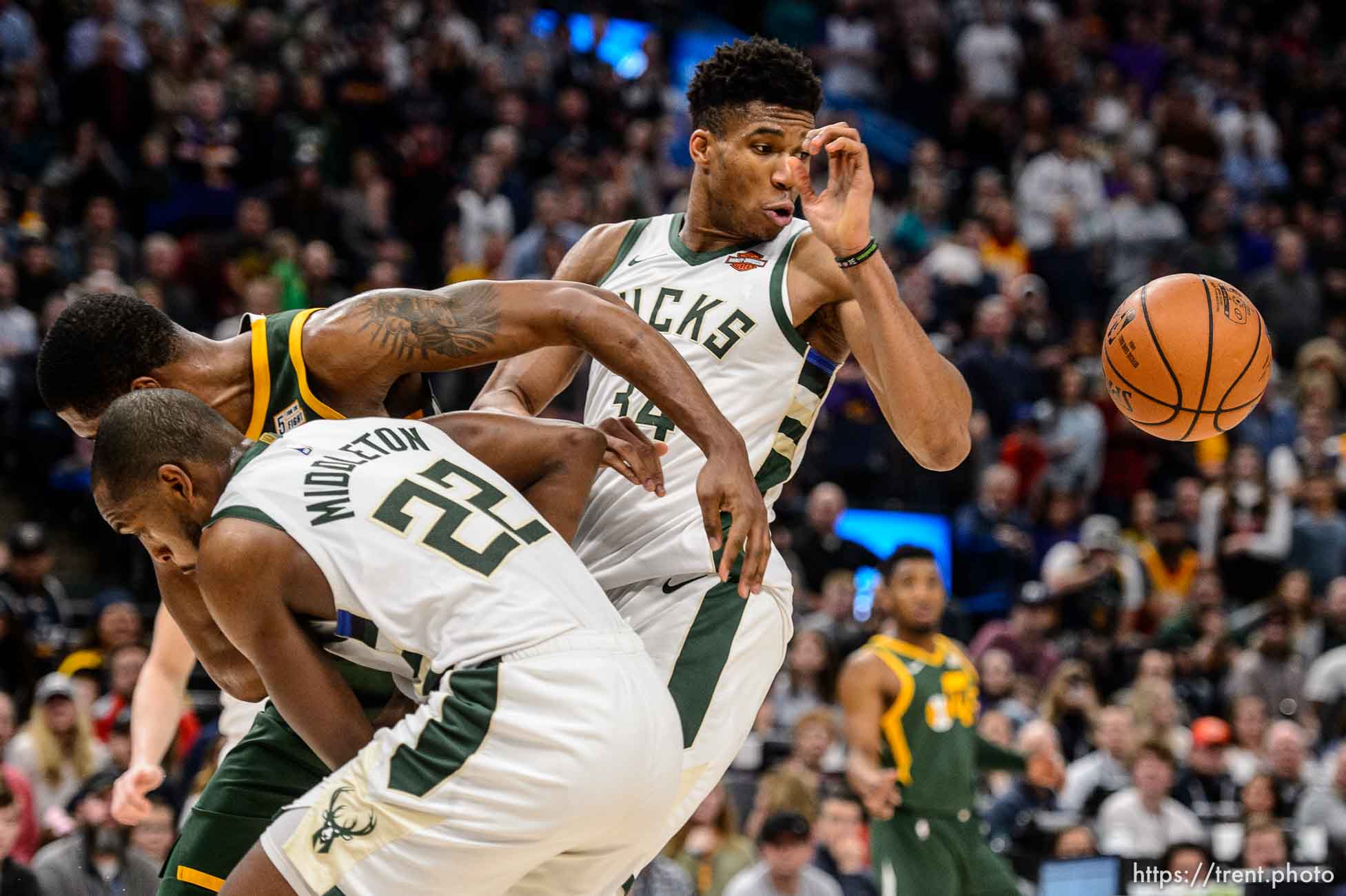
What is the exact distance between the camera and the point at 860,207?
399 centimetres

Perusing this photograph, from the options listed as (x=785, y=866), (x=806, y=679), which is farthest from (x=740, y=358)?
(x=806, y=679)

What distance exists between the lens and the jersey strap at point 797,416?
439 cm

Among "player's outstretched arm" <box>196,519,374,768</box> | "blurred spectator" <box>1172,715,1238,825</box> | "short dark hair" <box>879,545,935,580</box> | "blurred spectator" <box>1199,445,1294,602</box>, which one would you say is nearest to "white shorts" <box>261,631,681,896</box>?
"player's outstretched arm" <box>196,519,374,768</box>

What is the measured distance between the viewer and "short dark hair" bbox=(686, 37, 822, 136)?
4469 millimetres

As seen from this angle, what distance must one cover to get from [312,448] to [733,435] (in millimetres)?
933

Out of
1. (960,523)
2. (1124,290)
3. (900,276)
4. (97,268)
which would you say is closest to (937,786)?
(960,523)

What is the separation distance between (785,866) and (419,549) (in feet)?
16.3

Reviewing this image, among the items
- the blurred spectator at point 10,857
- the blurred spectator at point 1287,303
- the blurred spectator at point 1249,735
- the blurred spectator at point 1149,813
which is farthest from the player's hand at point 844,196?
the blurred spectator at point 1287,303

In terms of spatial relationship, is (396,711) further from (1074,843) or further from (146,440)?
(1074,843)

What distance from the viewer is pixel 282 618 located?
3.46 metres

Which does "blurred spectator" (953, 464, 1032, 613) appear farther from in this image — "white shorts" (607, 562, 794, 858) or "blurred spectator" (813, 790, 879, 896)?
"white shorts" (607, 562, 794, 858)

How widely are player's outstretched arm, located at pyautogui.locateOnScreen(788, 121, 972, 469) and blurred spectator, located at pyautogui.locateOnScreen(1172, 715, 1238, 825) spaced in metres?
6.74

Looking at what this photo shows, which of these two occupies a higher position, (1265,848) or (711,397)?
(711,397)

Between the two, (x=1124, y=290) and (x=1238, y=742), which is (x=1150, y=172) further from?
(x=1238, y=742)
